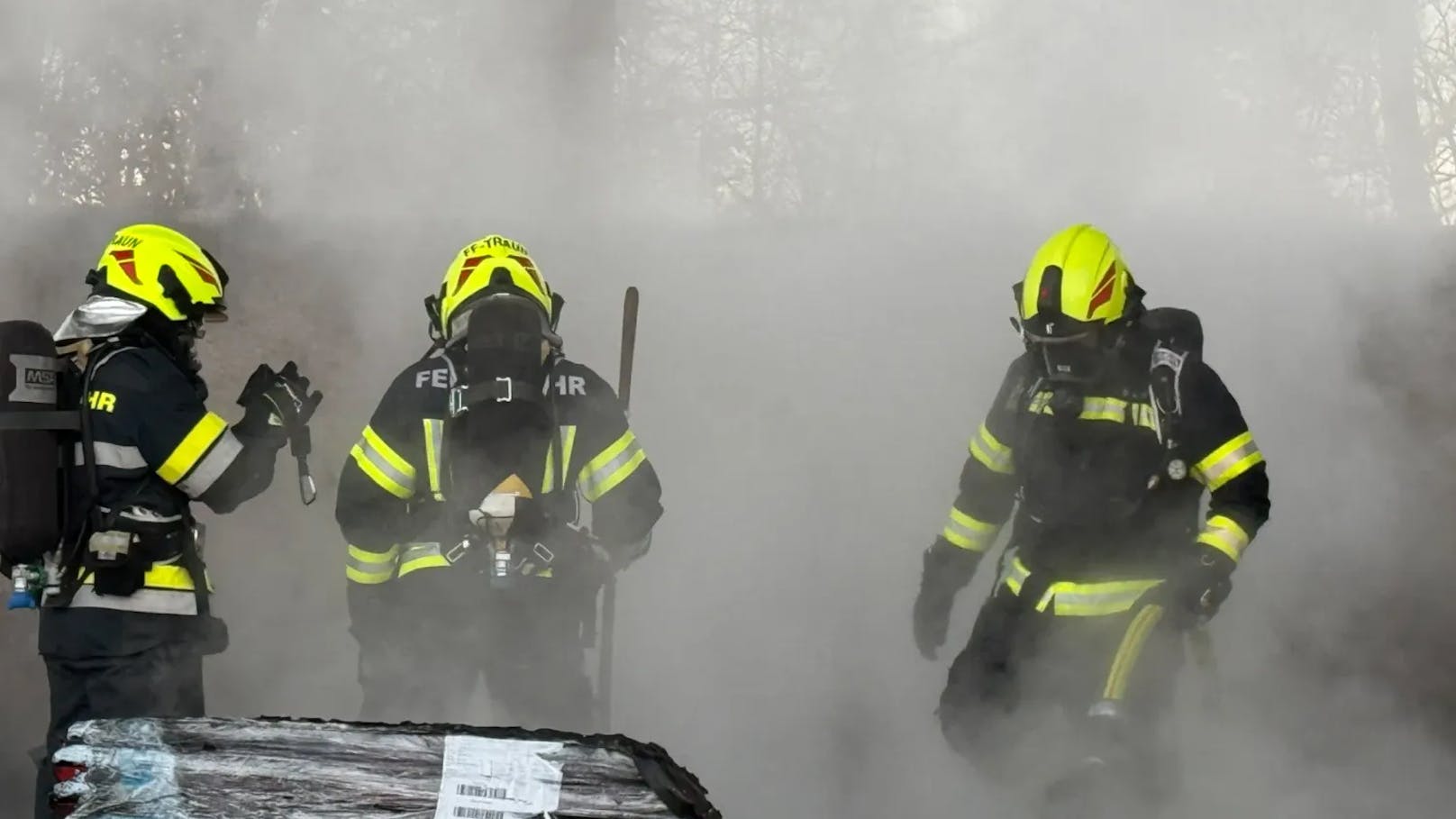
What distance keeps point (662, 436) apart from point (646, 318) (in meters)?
0.45

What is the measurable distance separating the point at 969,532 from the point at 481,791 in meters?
2.19

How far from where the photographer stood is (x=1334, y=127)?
4727mm

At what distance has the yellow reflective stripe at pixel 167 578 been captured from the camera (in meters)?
3.31

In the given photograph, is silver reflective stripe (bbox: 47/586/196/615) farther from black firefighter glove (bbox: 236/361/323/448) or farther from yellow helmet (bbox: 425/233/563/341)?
yellow helmet (bbox: 425/233/563/341)

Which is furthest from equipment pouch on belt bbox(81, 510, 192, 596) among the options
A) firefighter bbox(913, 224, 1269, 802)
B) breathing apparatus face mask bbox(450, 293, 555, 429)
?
firefighter bbox(913, 224, 1269, 802)

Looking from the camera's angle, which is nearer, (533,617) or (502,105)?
(533,617)

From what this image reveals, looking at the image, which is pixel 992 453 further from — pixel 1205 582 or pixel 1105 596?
pixel 1205 582

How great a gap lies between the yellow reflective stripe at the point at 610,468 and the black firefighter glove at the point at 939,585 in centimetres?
97

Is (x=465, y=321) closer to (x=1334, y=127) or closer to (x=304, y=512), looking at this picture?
(x=304, y=512)

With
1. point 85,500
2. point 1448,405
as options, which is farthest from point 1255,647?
point 85,500

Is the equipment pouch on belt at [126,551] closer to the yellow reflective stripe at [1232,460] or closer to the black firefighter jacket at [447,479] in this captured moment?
the black firefighter jacket at [447,479]

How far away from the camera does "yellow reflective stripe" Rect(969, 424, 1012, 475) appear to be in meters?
3.76

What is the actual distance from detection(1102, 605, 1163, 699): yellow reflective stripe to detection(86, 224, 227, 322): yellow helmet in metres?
2.43

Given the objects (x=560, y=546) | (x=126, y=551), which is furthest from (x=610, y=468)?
(x=126, y=551)
